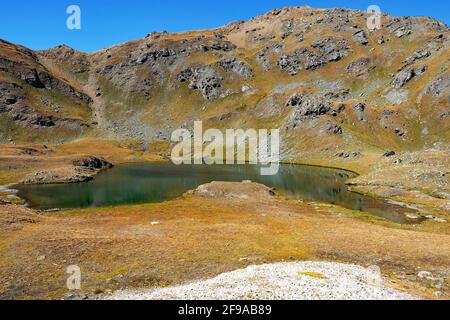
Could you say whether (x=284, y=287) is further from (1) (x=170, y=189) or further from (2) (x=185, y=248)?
(1) (x=170, y=189)

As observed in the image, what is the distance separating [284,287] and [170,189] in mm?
95889

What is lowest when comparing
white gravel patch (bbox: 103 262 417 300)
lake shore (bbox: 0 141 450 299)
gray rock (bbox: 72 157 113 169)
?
lake shore (bbox: 0 141 450 299)

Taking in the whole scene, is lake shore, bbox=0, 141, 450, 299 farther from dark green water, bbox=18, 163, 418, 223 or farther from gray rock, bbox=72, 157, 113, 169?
gray rock, bbox=72, 157, 113, 169

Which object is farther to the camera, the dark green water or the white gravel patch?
the dark green water

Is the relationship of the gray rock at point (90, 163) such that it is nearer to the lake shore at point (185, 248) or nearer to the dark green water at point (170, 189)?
the dark green water at point (170, 189)

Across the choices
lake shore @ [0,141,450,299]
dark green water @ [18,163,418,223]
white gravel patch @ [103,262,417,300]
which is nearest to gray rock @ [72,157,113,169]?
dark green water @ [18,163,418,223]

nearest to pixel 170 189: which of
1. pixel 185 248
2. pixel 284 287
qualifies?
pixel 185 248

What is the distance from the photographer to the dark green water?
9994 cm

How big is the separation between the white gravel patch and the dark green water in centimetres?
5309

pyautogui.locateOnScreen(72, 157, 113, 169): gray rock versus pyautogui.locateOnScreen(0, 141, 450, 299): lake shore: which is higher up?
pyautogui.locateOnScreen(72, 157, 113, 169): gray rock

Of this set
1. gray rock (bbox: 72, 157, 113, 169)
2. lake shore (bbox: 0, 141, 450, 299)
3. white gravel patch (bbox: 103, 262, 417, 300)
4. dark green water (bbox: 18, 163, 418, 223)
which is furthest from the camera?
gray rock (bbox: 72, 157, 113, 169)

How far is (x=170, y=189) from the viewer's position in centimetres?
12412
